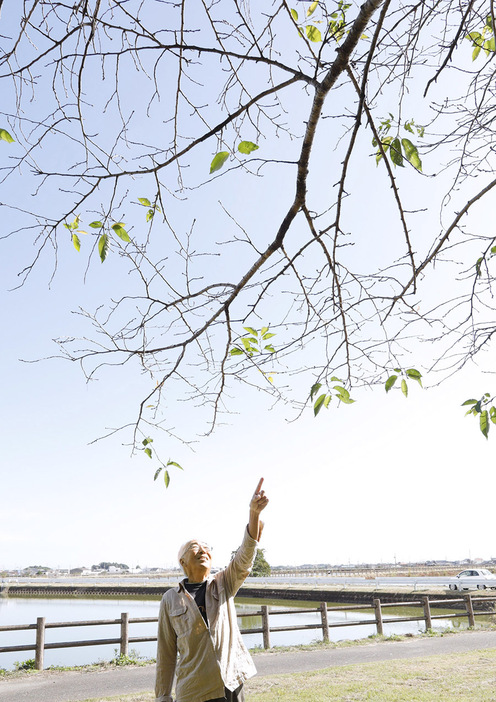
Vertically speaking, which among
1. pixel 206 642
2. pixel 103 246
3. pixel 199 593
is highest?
pixel 103 246

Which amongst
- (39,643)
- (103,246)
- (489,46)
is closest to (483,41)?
(489,46)

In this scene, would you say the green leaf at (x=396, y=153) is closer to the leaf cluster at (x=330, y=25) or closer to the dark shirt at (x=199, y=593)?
the leaf cluster at (x=330, y=25)

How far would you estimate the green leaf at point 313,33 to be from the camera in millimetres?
1979

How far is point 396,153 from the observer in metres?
1.89

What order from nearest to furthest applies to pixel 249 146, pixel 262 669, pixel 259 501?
pixel 249 146 < pixel 259 501 < pixel 262 669

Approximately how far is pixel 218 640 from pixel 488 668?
5444mm

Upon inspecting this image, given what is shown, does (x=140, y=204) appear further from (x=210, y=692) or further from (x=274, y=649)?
(x=274, y=649)

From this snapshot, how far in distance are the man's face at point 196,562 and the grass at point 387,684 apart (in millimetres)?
3168

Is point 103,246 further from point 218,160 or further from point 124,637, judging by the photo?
point 124,637

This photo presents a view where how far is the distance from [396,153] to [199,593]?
7.75 ft

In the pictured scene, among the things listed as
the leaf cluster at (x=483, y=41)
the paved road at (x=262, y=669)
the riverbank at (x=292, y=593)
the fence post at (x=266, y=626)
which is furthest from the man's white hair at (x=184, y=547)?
the riverbank at (x=292, y=593)

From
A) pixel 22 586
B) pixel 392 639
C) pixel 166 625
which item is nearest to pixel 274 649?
pixel 392 639

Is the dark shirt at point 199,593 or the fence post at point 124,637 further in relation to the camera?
the fence post at point 124,637

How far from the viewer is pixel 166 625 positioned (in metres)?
3.06
